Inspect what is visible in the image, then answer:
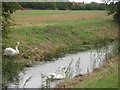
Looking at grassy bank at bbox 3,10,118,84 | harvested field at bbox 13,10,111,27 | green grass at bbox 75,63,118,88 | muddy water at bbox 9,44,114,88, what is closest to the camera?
green grass at bbox 75,63,118,88

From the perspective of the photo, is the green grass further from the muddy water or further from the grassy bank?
the grassy bank

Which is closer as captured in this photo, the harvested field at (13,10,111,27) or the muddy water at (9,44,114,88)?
the muddy water at (9,44,114,88)

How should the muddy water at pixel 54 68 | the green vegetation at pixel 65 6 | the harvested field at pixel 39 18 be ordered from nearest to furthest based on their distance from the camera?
1. the muddy water at pixel 54 68
2. the harvested field at pixel 39 18
3. the green vegetation at pixel 65 6

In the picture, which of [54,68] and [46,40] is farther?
[46,40]

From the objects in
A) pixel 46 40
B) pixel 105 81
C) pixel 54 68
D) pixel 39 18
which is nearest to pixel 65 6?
pixel 39 18

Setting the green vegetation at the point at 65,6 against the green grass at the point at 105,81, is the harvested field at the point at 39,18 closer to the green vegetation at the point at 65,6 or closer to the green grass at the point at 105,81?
the green vegetation at the point at 65,6

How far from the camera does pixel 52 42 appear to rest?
883 inches

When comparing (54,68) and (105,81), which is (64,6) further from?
(105,81)

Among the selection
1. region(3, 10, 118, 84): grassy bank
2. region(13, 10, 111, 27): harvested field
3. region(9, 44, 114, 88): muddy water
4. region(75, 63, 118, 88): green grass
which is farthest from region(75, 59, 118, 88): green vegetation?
region(13, 10, 111, 27): harvested field

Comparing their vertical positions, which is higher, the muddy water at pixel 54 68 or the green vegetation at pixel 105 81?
the green vegetation at pixel 105 81

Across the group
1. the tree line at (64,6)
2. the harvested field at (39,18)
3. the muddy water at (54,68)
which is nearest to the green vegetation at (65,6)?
the tree line at (64,6)

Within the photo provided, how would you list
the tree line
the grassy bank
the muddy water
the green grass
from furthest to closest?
the tree line, the grassy bank, the muddy water, the green grass

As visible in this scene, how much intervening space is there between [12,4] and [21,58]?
128 inches

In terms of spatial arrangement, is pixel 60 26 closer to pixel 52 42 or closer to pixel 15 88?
pixel 52 42
